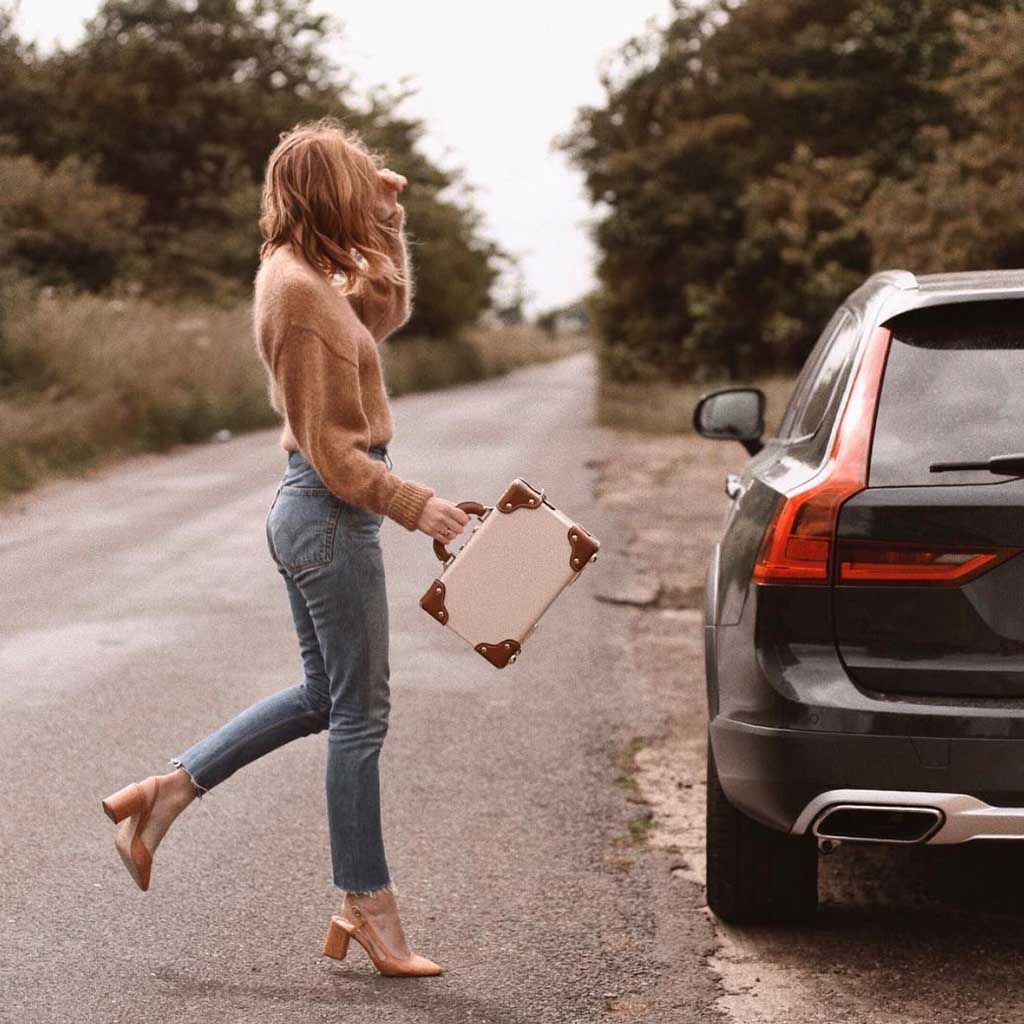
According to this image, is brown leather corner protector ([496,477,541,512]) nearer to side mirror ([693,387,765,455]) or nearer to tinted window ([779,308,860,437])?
tinted window ([779,308,860,437])

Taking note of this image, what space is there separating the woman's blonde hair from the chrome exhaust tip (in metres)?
1.56

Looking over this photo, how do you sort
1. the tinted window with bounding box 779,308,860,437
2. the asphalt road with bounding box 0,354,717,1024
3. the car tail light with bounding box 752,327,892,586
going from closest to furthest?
the car tail light with bounding box 752,327,892,586 → the asphalt road with bounding box 0,354,717,1024 → the tinted window with bounding box 779,308,860,437

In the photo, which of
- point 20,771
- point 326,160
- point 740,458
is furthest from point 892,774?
point 740,458

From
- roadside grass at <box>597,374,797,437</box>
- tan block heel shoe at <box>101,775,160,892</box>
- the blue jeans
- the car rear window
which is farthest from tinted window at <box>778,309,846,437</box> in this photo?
roadside grass at <box>597,374,797,437</box>

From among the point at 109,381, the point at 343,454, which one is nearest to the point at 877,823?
the point at 343,454

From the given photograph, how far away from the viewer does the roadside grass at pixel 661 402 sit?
24.2 m

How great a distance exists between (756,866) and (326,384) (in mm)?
1569

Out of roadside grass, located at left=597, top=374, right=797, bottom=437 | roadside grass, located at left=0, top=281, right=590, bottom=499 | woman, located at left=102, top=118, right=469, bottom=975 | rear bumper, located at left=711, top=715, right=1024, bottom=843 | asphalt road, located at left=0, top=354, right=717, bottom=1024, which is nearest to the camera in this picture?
rear bumper, located at left=711, top=715, right=1024, bottom=843

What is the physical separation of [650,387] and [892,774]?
29715mm

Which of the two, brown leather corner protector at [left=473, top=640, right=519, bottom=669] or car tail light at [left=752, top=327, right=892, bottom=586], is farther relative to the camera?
brown leather corner protector at [left=473, top=640, right=519, bottom=669]

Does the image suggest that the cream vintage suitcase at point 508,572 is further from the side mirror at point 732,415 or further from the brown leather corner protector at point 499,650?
the side mirror at point 732,415

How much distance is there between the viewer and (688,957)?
403 centimetres

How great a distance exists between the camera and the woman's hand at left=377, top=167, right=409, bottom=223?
3936 mm

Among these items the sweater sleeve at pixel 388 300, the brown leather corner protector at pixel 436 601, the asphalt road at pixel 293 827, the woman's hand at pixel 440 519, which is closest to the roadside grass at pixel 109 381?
the asphalt road at pixel 293 827
